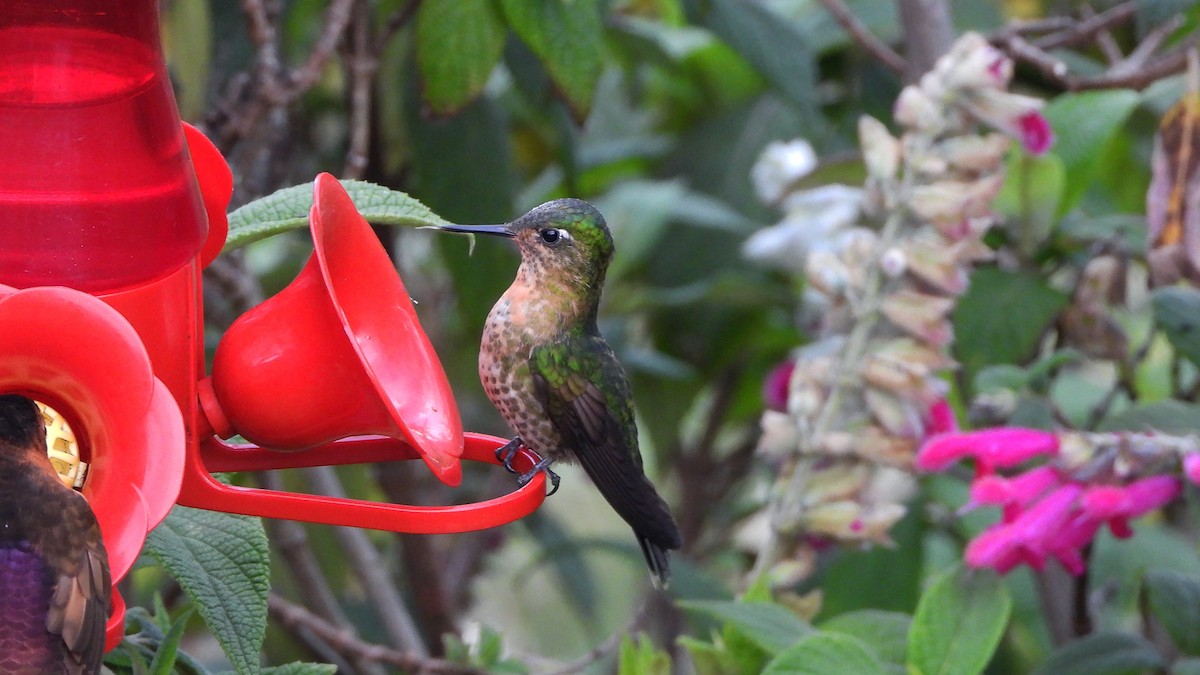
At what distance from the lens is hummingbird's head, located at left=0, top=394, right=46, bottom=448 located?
87cm

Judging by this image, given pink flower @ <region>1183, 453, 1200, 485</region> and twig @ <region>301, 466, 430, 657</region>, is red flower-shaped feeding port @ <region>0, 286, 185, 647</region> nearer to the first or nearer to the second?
pink flower @ <region>1183, 453, 1200, 485</region>

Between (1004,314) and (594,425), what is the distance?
1.10 m

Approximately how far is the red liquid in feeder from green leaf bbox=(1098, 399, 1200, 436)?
4.71 feet

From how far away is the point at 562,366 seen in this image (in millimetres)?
1434

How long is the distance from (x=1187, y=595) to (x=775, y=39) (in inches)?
47.2

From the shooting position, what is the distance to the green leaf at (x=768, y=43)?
240 centimetres

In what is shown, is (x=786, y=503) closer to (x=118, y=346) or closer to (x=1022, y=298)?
(x=1022, y=298)

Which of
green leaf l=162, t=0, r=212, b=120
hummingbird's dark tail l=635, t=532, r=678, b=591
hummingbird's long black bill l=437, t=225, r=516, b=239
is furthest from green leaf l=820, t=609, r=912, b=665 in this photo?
green leaf l=162, t=0, r=212, b=120

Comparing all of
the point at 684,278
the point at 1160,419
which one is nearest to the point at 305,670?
the point at 1160,419

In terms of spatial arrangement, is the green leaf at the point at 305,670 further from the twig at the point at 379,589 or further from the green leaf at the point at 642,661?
the twig at the point at 379,589

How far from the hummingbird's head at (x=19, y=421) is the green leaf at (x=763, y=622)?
2.45 feet

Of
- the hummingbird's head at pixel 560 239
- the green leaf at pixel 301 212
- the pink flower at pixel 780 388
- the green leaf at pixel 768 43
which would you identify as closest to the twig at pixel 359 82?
the hummingbird's head at pixel 560 239

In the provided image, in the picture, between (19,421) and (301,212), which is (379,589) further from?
(19,421)

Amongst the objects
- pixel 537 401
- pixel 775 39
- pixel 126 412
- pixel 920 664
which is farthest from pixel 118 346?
pixel 775 39
